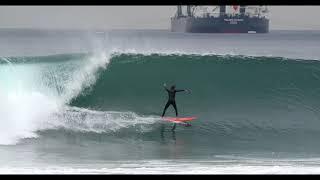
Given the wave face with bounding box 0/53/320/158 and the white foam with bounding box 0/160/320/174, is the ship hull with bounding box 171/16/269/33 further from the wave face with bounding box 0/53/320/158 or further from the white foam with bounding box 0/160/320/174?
the white foam with bounding box 0/160/320/174

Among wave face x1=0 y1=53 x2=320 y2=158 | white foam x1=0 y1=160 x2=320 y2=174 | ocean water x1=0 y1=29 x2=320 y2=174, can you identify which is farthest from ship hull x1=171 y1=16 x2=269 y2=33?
white foam x1=0 y1=160 x2=320 y2=174

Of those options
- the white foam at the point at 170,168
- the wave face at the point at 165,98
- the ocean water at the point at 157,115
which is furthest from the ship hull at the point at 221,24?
the white foam at the point at 170,168

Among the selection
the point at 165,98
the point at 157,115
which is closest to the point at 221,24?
the point at 165,98

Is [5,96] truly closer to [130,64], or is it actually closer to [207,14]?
[130,64]

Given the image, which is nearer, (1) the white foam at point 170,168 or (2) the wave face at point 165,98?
(1) the white foam at point 170,168

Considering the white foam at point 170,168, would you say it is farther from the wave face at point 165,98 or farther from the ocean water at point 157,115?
the wave face at point 165,98

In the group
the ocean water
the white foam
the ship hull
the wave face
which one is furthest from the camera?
Answer: the ship hull
